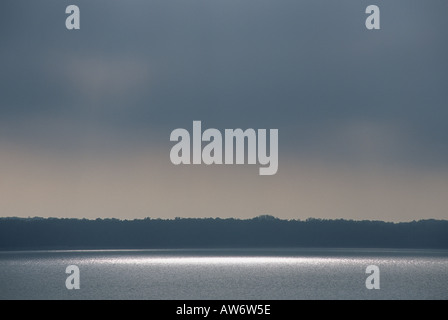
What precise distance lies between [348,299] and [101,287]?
3847cm

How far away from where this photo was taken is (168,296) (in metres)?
78.1

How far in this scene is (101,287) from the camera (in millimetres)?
94188

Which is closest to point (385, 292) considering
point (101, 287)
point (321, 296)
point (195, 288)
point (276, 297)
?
point (321, 296)
